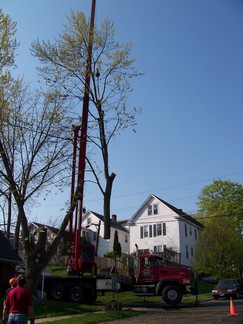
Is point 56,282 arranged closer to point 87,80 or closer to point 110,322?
point 110,322

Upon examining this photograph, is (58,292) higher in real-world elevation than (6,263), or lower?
lower

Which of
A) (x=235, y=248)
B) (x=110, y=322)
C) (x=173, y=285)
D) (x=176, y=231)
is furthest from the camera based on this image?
(x=176, y=231)

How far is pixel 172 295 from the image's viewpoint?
2177 cm

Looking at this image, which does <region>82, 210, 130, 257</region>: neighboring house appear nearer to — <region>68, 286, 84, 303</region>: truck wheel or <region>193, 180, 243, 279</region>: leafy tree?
<region>193, 180, 243, 279</region>: leafy tree

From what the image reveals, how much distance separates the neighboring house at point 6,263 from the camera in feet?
82.4

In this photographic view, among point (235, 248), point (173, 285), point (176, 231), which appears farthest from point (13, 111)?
point (176, 231)

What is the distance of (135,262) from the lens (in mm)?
23750

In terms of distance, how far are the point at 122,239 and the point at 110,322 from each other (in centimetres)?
4779

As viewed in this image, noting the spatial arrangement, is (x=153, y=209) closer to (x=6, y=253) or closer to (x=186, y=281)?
(x=6, y=253)

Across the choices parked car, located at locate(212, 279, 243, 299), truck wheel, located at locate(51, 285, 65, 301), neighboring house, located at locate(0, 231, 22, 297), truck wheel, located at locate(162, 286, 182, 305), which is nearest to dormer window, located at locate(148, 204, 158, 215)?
parked car, located at locate(212, 279, 243, 299)

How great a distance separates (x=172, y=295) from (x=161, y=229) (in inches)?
1208

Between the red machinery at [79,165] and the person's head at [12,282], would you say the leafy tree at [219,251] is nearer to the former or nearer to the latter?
the red machinery at [79,165]

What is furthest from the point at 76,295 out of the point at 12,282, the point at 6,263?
the point at 12,282

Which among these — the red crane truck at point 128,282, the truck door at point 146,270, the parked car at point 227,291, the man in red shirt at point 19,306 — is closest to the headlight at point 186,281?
the red crane truck at point 128,282
